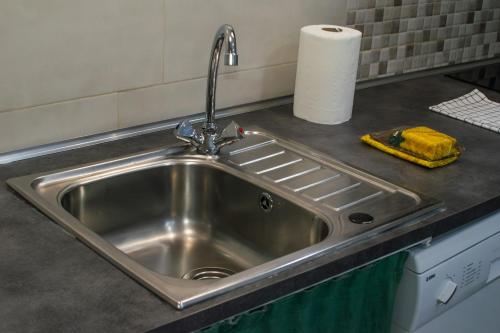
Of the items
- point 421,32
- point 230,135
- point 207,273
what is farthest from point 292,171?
point 421,32

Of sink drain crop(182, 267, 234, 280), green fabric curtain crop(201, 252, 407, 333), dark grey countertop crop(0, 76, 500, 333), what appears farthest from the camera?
sink drain crop(182, 267, 234, 280)

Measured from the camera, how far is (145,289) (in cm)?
118

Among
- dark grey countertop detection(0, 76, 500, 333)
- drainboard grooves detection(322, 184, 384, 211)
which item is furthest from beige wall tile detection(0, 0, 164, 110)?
drainboard grooves detection(322, 184, 384, 211)

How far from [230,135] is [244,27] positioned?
1.10 feet

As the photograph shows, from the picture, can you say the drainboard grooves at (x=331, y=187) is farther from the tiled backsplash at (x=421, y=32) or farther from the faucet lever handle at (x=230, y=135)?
the tiled backsplash at (x=421, y=32)

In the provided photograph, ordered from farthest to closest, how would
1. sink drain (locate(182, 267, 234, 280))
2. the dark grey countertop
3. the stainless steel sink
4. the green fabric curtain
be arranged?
sink drain (locate(182, 267, 234, 280)) < the stainless steel sink < the green fabric curtain < the dark grey countertop

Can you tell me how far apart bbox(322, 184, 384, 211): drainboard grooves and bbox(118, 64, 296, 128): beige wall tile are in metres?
0.47

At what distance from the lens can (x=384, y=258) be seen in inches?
57.5

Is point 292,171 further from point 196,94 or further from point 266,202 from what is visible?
point 196,94

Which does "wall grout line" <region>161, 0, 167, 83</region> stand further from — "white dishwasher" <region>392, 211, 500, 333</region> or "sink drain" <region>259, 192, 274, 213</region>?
"white dishwasher" <region>392, 211, 500, 333</region>

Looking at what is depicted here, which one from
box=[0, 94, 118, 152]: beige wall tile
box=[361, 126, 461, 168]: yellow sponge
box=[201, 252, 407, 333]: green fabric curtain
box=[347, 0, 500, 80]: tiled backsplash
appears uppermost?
box=[347, 0, 500, 80]: tiled backsplash

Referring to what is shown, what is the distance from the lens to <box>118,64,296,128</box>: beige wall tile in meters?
1.75

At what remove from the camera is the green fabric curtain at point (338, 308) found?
50.2 inches

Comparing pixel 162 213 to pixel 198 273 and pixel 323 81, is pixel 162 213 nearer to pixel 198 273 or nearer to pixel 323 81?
pixel 198 273
